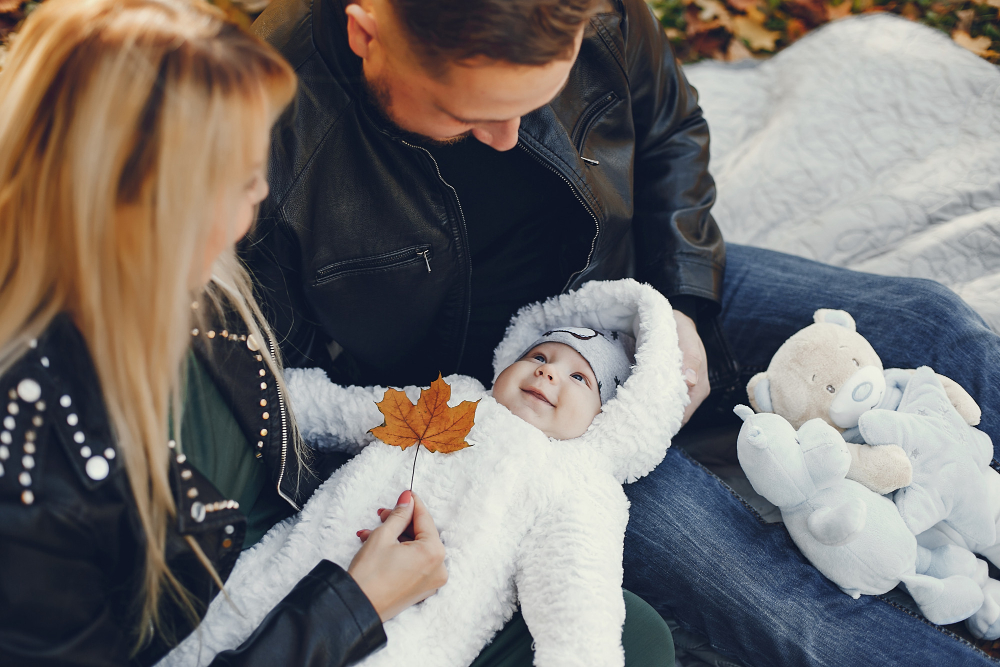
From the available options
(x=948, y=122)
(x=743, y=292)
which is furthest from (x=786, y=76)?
(x=743, y=292)

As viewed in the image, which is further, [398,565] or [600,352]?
[600,352]

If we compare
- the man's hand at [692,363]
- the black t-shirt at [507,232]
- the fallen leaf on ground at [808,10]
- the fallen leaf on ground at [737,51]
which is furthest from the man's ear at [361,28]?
the fallen leaf on ground at [808,10]

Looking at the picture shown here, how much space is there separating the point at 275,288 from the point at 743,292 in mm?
1016

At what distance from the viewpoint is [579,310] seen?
1432 mm

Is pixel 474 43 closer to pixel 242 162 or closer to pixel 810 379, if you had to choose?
pixel 242 162

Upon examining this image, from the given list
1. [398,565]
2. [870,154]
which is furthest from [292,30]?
[870,154]

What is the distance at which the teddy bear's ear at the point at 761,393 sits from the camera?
4.34 ft

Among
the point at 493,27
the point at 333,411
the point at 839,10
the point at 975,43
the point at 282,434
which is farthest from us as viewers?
the point at 839,10

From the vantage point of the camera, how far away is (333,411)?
51.3 inches

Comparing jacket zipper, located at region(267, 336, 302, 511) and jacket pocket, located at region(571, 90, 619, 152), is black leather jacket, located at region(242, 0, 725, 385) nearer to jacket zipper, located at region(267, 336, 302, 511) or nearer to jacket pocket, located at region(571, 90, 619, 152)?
jacket pocket, located at region(571, 90, 619, 152)

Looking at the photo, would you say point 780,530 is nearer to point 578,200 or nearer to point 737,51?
point 578,200

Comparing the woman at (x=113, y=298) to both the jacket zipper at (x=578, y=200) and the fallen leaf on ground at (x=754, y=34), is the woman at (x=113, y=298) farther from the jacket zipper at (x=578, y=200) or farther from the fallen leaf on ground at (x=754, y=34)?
the fallen leaf on ground at (x=754, y=34)

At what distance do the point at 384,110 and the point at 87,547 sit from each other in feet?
2.45

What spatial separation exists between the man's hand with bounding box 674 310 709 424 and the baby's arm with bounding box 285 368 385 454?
62cm
